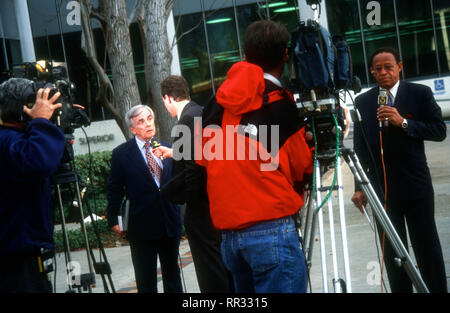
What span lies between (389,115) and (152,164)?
6.41 ft

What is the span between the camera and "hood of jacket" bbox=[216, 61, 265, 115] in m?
2.63

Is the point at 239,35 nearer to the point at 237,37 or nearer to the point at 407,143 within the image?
the point at 237,37

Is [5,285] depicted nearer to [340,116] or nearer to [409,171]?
[340,116]

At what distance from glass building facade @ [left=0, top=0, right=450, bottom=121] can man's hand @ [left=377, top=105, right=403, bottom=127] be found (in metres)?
15.1

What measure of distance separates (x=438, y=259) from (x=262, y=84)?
2.24m

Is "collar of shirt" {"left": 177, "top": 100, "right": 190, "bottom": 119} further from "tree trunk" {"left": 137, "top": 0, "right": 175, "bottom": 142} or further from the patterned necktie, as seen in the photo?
"tree trunk" {"left": 137, "top": 0, "right": 175, "bottom": 142}

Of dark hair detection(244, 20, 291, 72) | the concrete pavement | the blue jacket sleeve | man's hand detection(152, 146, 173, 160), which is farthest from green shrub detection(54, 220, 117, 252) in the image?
dark hair detection(244, 20, 291, 72)

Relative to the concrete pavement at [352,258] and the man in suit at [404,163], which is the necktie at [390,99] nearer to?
the man in suit at [404,163]

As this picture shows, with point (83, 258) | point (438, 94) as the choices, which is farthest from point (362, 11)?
point (83, 258)

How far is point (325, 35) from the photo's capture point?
113 inches

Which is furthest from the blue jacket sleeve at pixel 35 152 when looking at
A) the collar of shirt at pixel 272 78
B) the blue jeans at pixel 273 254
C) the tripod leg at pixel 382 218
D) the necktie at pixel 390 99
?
the necktie at pixel 390 99

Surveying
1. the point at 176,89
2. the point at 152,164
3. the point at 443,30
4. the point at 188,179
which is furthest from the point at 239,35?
the point at 188,179

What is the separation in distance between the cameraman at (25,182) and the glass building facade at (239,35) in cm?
1603

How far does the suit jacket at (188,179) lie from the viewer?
3.37 metres
